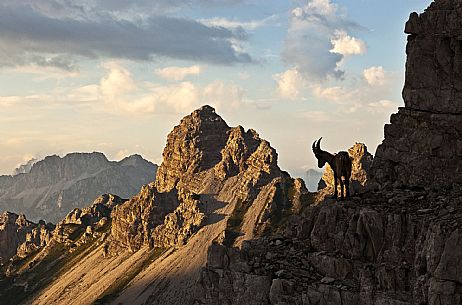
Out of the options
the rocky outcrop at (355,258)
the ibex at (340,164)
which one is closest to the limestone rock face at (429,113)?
the ibex at (340,164)

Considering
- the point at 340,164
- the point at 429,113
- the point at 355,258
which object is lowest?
the point at 355,258

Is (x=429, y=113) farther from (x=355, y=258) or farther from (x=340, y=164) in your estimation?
(x=355, y=258)

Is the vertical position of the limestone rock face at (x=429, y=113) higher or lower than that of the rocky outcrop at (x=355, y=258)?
higher

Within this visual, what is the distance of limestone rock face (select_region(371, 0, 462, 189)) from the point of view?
48.5 meters

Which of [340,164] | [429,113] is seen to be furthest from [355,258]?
[429,113]

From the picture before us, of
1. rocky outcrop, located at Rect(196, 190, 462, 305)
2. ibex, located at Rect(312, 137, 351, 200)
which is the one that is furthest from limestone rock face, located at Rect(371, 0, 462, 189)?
rocky outcrop, located at Rect(196, 190, 462, 305)

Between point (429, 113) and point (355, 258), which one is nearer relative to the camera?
point (355, 258)

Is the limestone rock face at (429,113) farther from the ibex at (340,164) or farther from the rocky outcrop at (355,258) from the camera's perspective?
the rocky outcrop at (355,258)

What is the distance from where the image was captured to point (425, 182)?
48.7 m

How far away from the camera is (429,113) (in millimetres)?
50438

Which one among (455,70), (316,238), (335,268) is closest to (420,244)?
(335,268)

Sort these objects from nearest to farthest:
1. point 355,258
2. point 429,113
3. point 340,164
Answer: point 355,258
point 429,113
point 340,164

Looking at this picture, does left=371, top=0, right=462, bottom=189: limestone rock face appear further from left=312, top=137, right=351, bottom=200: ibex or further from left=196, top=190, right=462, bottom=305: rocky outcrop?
left=196, top=190, right=462, bottom=305: rocky outcrop

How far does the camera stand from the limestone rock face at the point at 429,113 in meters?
A: 48.5
